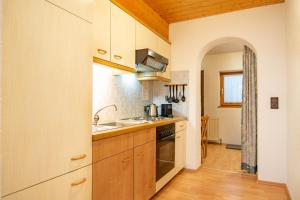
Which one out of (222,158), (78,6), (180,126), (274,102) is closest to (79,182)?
(78,6)

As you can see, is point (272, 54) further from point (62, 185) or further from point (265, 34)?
point (62, 185)

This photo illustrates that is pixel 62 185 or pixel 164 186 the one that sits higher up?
pixel 62 185

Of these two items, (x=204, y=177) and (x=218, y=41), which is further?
(x=218, y=41)

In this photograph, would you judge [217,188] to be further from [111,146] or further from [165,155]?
[111,146]

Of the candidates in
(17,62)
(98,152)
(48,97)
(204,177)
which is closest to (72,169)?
(98,152)

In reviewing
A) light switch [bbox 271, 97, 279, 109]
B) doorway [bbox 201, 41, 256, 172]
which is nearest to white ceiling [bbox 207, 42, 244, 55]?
doorway [bbox 201, 41, 256, 172]

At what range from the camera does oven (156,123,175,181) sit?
2371 mm

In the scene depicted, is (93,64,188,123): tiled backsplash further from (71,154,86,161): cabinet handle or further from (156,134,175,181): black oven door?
(71,154,86,161): cabinet handle

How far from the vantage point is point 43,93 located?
1.01 meters

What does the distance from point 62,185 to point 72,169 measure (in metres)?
0.10

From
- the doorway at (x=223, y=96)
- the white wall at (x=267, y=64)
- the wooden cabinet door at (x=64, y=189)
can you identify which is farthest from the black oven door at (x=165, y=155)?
the doorway at (x=223, y=96)

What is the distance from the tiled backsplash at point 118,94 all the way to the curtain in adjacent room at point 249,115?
65.5 inches

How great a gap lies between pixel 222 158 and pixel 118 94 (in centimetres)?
273

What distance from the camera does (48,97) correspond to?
3.39ft
